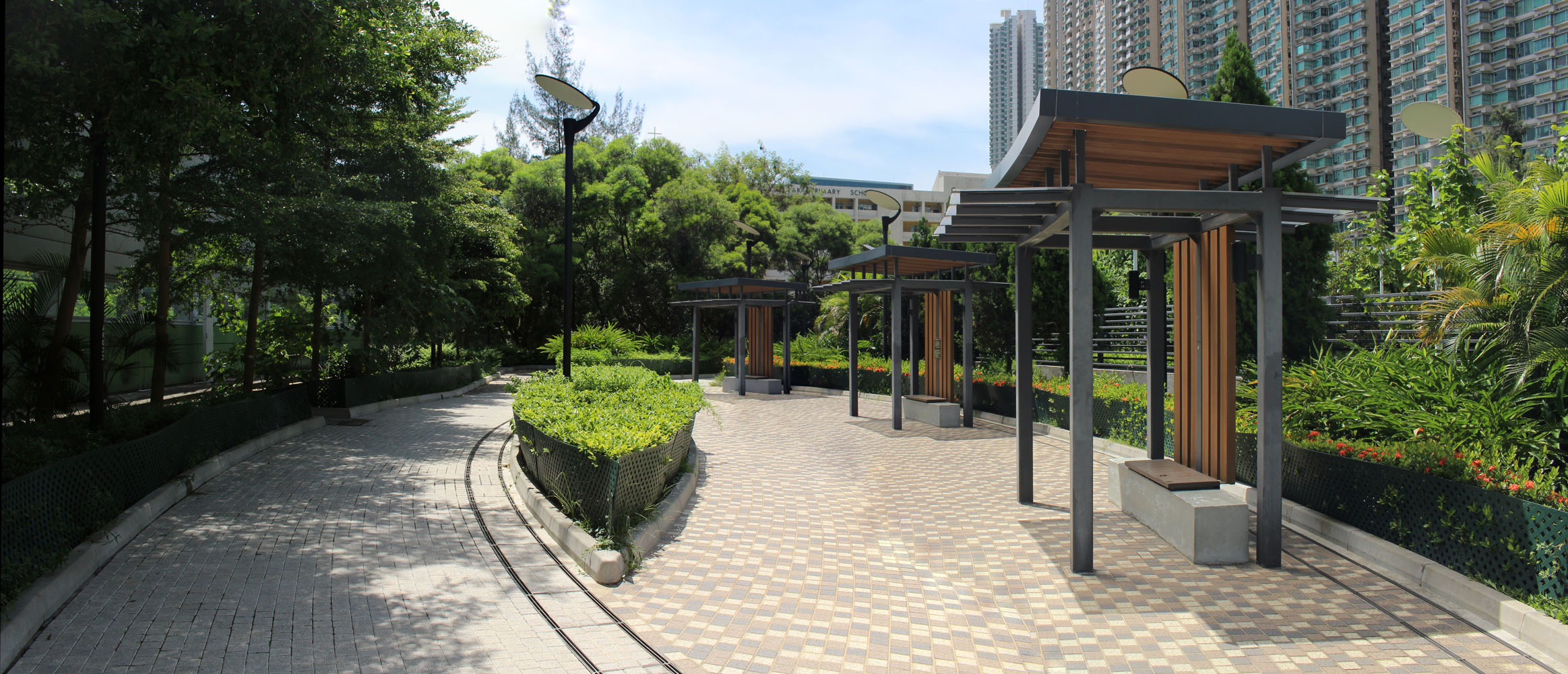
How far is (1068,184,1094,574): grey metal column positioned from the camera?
5637 millimetres

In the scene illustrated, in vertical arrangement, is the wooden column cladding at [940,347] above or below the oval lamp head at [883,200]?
below

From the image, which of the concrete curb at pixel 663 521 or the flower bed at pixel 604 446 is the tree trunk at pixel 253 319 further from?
the concrete curb at pixel 663 521

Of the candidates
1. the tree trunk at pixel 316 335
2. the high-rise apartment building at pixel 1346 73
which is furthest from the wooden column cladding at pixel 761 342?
the high-rise apartment building at pixel 1346 73

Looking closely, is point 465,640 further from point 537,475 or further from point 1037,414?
point 1037,414

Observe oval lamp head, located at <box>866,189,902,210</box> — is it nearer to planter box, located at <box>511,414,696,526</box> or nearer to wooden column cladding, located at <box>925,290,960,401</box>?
wooden column cladding, located at <box>925,290,960,401</box>

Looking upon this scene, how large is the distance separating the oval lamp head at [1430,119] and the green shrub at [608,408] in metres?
12.1

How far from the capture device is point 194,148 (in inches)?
376

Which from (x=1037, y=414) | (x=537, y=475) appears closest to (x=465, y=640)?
(x=537, y=475)

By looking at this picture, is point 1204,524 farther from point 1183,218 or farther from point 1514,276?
point 1514,276

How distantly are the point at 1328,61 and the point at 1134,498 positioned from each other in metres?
79.3

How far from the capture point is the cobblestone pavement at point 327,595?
13.6 ft

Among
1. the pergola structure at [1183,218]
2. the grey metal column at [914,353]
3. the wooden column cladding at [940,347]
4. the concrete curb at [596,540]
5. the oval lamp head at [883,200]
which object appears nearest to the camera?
the pergola structure at [1183,218]

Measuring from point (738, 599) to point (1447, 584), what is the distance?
4283mm

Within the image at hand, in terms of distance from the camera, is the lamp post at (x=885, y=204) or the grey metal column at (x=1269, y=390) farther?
the lamp post at (x=885, y=204)
